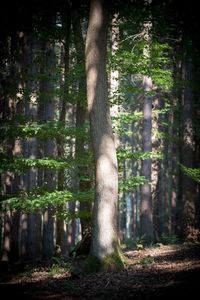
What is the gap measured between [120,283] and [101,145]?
3491 millimetres

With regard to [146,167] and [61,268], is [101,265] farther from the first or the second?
[146,167]

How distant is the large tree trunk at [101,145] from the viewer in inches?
373

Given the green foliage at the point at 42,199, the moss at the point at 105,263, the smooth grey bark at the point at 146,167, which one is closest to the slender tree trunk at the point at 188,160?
the smooth grey bark at the point at 146,167

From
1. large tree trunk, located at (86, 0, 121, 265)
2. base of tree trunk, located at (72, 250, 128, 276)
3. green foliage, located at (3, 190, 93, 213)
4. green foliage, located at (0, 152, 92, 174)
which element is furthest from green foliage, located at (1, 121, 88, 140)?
base of tree trunk, located at (72, 250, 128, 276)

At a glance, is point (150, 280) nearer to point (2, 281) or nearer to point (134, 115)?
point (2, 281)

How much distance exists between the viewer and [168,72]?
12.1 metres

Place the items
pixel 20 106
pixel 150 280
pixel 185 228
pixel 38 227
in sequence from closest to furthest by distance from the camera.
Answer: pixel 150 280, pixel 185 228, pixel 20 106, pixel 38 227

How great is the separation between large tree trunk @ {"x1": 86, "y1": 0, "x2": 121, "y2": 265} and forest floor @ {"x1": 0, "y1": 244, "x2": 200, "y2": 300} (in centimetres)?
86

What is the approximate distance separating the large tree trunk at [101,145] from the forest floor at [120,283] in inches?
33.7

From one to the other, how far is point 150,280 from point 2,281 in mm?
4606

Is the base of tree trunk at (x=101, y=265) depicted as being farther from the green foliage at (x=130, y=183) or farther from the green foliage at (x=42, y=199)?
the green foliage at (x=130, y=183)

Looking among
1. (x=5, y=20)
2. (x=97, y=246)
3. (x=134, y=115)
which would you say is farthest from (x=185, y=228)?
(x=5, y=20)

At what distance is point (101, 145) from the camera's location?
9859 millimetres

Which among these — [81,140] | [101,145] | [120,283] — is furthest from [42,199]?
[120,283]
